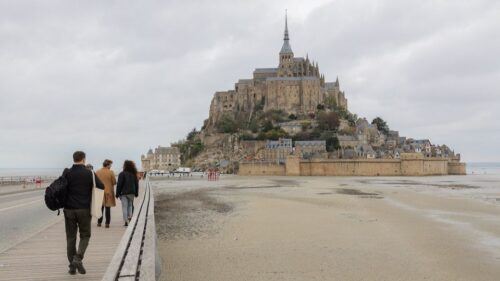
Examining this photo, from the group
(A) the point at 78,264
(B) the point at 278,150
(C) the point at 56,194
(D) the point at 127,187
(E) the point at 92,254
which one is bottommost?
(E) the point at 92,254

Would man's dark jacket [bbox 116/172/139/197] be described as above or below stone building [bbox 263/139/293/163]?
below

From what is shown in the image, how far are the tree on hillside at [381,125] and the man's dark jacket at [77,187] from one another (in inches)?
4441

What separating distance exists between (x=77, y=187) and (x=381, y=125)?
115480mm

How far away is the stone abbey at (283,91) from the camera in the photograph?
108375 mm

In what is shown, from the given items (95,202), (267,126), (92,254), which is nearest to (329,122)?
(267,126)

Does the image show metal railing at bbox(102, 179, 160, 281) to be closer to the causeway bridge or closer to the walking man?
the causeway bridge

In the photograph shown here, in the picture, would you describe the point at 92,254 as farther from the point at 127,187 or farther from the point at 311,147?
the point at 311,147

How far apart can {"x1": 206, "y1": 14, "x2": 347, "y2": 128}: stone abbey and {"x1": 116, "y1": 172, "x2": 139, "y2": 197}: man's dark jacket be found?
9778 cm

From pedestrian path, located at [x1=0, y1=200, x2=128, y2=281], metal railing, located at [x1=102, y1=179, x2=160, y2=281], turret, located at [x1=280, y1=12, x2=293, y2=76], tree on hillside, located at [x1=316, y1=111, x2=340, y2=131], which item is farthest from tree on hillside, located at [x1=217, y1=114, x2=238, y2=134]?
metal railing, located at [x1=102, y1=179, x2=160, y2=281]

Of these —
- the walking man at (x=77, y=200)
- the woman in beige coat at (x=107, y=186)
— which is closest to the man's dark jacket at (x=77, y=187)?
the walking man at (x=77, y=200)

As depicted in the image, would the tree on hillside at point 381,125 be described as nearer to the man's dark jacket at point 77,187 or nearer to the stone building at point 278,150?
the stone building at point 278,150

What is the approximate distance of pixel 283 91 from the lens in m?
110

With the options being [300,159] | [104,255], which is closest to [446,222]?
[104,255]

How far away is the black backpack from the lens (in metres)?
6.03
